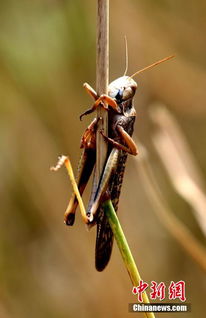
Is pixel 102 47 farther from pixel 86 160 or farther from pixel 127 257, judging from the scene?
pixel 127 257

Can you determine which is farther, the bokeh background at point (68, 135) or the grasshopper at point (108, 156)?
the bokeh background at point (68, 135)

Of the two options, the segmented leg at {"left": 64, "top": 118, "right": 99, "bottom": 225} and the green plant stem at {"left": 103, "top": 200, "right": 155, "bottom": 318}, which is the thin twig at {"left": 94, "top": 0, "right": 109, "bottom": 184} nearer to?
the segmented leg at {"left": 64, "top": 118, "right": 99, "bottom": 225}

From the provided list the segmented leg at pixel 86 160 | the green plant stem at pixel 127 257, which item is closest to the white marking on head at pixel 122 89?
the segmented leg at pixel 86 160

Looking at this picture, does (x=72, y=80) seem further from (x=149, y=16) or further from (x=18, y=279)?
(x=18, y=279)

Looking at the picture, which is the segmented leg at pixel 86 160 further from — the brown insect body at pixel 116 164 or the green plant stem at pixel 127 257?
the green plant stem at pixel 127 257

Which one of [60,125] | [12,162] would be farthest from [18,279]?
[60,125]

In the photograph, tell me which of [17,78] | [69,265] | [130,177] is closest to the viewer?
[17,78]
